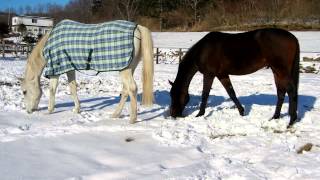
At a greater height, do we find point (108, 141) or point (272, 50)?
point (272, 50)

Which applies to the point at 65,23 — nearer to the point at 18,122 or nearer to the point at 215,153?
the point at 18,122

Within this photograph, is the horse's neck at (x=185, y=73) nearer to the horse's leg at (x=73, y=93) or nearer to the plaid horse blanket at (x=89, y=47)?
the plaid horse blanket at (x=89, y=47)

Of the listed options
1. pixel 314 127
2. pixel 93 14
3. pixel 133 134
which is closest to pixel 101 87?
pixel 133 134

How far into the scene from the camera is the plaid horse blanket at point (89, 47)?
20.9ft

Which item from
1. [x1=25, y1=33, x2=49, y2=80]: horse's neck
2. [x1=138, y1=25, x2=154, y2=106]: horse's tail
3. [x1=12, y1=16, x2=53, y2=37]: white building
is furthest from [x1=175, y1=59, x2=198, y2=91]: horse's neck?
[x1=12, y1=16, x2=53, y2=37]: white building

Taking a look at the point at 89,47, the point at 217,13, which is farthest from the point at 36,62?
the point at 217,13

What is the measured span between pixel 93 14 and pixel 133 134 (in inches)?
2690

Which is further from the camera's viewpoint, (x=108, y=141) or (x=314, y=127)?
(x=314, y=127)

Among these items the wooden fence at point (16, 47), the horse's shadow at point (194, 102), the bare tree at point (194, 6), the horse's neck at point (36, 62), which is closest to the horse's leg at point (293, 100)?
the horse's shadow at point (194, 102)

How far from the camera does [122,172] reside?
4105 millimetres

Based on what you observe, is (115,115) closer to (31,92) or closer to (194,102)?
(31,92)

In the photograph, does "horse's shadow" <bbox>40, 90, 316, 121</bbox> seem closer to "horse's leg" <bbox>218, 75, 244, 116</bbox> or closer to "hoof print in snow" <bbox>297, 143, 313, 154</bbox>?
"horse's leg" <bbox>218, 75, 244, 116</bbox>

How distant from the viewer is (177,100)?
718 centimetres

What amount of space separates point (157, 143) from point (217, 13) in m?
42.2
